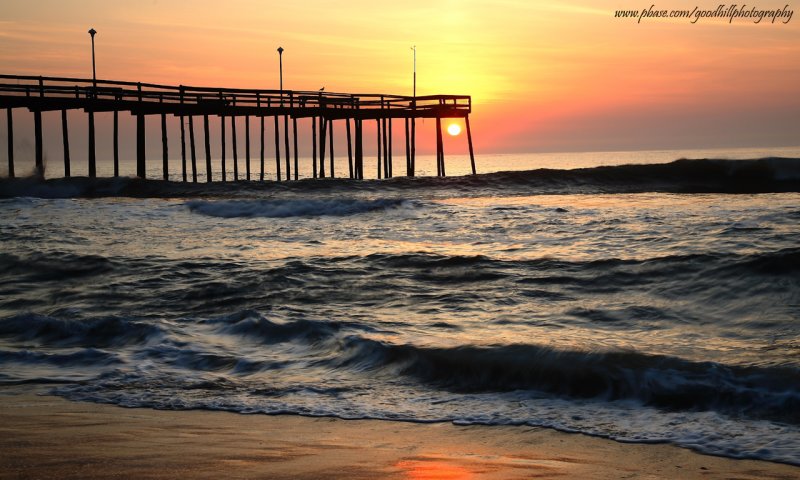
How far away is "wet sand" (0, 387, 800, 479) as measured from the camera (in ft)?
15.2

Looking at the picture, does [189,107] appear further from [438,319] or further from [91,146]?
[438,319]

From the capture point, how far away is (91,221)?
1986cm

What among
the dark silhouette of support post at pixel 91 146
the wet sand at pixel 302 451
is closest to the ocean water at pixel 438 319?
the wet sand at pixel 302 451

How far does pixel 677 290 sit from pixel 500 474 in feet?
22.6

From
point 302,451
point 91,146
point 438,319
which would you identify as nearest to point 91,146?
point 91,146

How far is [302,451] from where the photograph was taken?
5.12 meters

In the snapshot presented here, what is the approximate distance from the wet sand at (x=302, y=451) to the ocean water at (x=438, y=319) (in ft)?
0.98

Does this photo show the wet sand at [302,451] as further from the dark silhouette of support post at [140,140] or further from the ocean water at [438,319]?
the dark silhouette of support post at [140,140]

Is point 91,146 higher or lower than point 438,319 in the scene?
higher

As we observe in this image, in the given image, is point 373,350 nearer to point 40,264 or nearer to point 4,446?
point 4,446

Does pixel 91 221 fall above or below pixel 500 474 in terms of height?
above

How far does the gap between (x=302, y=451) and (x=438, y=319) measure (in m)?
4.51

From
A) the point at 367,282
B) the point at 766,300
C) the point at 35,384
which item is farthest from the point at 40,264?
the point at 766,300

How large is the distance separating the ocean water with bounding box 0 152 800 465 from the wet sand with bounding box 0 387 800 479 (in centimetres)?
30
